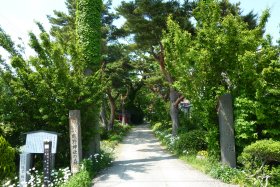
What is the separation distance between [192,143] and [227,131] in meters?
4.21

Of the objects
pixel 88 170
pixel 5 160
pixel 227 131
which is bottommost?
pixel 88 170

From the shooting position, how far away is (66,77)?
11.8 m

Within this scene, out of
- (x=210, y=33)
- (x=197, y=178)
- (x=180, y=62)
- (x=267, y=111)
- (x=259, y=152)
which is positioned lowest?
(x=197, y=178)

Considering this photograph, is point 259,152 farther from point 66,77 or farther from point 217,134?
point 66,77

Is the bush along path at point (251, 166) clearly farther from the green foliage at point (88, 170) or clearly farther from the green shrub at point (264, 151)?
the green foliage at point (88, 170)

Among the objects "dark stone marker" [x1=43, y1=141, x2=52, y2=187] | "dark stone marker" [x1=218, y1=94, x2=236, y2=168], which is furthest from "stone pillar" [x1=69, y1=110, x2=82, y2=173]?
"dark stone marker" [x1=218, y1=94, x2=236, y2=168]

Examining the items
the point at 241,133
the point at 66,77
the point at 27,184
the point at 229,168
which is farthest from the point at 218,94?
the point at 27,184

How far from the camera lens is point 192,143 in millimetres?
15461

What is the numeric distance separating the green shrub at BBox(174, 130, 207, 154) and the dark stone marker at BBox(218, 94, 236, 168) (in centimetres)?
360

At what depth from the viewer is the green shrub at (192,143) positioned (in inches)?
603

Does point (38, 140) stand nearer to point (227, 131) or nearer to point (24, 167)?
point (24, 167)

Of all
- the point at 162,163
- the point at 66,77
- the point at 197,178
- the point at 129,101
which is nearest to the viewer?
the point at 197,178

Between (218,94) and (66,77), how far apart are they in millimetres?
5506

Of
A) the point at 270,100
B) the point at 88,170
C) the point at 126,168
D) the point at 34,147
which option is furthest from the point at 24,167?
the point at 270,100
